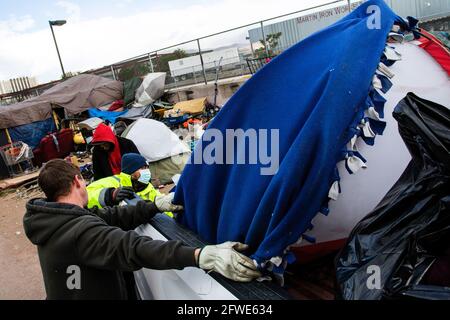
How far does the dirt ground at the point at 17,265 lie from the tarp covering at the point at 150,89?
7.90 metres

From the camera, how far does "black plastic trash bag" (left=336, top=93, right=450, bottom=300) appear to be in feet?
3.67

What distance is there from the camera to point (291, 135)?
146 centimetres

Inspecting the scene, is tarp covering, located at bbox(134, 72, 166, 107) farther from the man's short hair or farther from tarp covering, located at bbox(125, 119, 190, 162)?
the man's short hair

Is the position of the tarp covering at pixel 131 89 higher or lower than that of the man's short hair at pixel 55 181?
higher

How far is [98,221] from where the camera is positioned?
1.81m

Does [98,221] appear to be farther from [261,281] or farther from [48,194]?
[261,281]

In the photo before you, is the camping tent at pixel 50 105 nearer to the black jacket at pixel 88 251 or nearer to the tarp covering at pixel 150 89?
the tarp covering at pixel 150 89

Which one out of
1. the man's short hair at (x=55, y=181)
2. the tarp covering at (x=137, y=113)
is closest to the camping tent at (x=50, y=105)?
the tarp covering at (x=137, y=113)

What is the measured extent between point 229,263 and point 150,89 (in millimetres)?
Result: 14438

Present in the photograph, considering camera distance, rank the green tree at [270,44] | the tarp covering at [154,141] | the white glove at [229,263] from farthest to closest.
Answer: the green tree at [270,44]
the tarp covering at [154,141]
the white glove at [229,263]

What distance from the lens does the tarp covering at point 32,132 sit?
13.2 metres

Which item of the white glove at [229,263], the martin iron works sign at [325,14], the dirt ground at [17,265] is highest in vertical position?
the martin iron works sign at [325,14]
